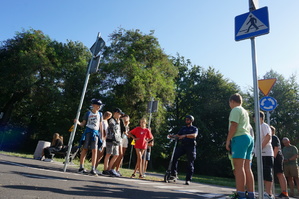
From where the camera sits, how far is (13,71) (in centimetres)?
2597

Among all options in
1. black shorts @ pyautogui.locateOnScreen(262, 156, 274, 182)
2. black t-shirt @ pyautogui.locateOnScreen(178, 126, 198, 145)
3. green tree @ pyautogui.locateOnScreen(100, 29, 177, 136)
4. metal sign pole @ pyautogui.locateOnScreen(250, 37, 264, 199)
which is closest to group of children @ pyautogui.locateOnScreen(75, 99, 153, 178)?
black t-shirt @ pyautogui.locateOnScreen(178, 126, 198, 145)

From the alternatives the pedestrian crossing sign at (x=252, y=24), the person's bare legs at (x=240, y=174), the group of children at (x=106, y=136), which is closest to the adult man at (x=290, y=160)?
the group of children at (x=106, y=136)

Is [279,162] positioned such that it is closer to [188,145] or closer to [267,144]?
[267,144]

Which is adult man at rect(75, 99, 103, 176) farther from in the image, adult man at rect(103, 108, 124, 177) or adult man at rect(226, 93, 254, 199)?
adult man at rect(226, 93, 254, 199)

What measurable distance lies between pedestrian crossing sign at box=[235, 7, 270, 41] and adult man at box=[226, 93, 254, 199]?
1.27 metres

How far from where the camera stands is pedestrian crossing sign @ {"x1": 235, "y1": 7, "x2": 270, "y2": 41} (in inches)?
150

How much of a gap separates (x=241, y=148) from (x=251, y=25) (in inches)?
80.7

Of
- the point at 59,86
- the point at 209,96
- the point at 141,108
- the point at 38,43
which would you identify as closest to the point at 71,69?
the point at 59,86

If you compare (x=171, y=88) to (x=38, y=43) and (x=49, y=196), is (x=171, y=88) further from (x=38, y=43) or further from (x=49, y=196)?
(x=49, y=196)

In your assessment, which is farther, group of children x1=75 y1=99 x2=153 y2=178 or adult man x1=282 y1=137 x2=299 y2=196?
adult man x1=282 y1=137 x2=299 y2=196

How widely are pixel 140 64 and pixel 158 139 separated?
29.6 ft

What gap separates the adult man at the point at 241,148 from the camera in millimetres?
3912

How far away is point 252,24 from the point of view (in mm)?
3949

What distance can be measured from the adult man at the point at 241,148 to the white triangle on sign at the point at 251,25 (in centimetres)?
132
